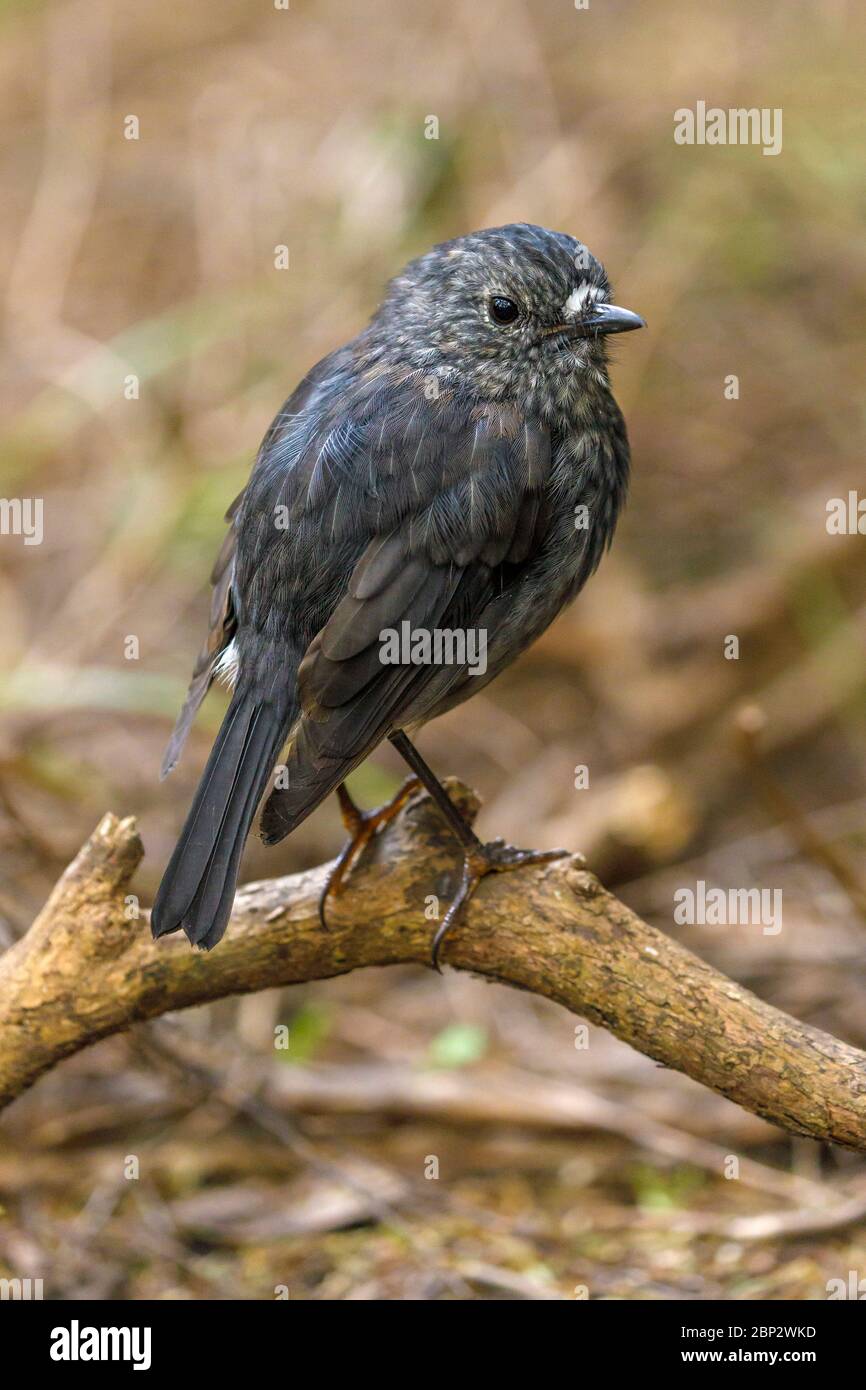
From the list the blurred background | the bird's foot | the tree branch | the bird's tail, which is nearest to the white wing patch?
the bird's tail

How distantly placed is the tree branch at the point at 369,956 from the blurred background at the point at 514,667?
91 centimetres

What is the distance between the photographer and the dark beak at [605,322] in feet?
11.8

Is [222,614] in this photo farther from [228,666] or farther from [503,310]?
[503,310]

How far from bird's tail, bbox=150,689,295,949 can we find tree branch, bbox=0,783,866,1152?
0.20 meters

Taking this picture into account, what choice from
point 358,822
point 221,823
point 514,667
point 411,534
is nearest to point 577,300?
point 411,534

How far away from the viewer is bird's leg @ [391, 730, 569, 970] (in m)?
3.17

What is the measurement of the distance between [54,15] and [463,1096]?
7.35 metres

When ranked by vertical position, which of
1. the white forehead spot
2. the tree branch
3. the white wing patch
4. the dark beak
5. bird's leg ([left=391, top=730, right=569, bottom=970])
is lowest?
Answer: the tree branch

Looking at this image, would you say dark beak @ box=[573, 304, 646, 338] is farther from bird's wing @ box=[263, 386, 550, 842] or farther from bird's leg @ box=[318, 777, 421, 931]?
bird's leg @ box=[318, 777, 421, 931]

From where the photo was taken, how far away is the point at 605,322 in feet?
11.8

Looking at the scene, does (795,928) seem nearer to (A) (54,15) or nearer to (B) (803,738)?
(B) (803,738)

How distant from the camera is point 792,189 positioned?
23.1ft
